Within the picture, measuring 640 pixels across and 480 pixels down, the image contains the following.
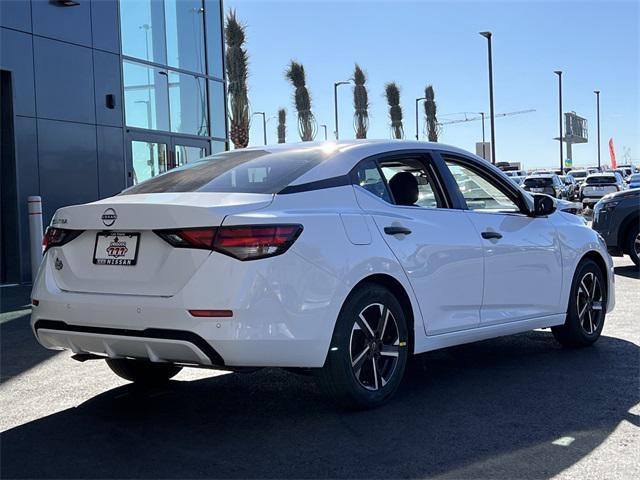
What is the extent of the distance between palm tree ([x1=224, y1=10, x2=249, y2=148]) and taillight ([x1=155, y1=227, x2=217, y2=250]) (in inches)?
1011

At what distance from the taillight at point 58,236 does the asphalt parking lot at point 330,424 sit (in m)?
1.00

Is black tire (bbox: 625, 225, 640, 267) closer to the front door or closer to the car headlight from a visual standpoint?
the car headlight

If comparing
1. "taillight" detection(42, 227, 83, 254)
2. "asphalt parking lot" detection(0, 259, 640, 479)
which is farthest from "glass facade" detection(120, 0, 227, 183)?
"taillight" detection(42, 227, 83, 254)

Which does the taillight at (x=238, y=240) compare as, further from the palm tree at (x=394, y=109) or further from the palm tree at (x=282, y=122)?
the palm tree at (x=282, y=122)

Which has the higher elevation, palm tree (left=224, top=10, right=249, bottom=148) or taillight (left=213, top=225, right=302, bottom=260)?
palm tree (left=224, top=10, right=249, bottom=148)

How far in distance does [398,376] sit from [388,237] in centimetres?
83

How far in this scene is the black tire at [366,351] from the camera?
4523mm

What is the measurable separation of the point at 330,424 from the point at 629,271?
929cm

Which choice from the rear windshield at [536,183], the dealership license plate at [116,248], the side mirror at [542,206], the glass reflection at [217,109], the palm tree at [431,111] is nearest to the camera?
the dealership license plate at [116,248]

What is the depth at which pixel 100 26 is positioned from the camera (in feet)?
50.3

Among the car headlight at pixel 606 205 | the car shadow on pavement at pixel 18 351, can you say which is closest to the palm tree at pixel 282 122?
the car headlight at pixel 606 205

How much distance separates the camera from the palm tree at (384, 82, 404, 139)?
157 feet

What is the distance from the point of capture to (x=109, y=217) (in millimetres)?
4449

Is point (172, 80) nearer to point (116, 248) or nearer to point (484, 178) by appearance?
point (484, 178)
